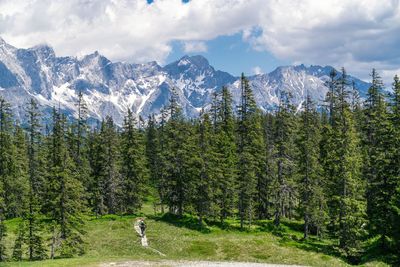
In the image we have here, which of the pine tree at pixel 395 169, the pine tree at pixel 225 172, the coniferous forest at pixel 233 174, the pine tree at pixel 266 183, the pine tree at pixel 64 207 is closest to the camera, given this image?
the pine tree at pixel 395 169

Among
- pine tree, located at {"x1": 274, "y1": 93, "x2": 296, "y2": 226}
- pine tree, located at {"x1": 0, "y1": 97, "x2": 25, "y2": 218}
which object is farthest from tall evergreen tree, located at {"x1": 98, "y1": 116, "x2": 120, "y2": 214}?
pine tree, located at {"x1": 274, "y1": 93, "x2": 296, "y2": 226}

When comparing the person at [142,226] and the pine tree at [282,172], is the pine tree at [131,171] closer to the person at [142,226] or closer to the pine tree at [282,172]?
the person at [142,226]

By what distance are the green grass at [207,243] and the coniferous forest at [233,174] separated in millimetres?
2194

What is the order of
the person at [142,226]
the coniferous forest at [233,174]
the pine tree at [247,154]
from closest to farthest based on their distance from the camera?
the coniferous forest at [233,174]
the person at [142,226]
the pine tree at [247,154]

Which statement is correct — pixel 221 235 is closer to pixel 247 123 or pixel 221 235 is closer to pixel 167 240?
pixel 167 240

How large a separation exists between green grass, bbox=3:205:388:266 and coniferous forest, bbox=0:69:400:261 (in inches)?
86.4

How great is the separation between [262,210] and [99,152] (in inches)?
1155

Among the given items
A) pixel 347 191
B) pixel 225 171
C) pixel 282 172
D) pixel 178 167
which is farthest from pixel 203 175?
pixel 347 191

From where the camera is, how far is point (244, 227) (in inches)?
2470

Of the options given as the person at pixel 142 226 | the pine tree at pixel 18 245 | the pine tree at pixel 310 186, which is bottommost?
the person at pixel 142 226

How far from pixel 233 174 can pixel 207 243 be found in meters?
13.5

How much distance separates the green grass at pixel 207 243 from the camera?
48062 mm

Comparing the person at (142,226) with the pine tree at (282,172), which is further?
the pine tree at (282,172)

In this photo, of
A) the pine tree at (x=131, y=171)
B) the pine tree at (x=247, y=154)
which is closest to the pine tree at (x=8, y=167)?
the pine tree at (x=131, y=171)
